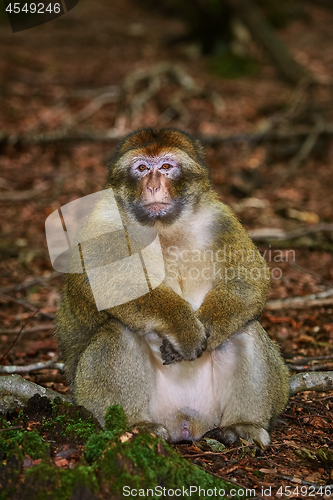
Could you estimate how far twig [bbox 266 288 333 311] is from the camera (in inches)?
293

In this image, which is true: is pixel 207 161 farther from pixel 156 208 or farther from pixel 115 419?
pixel 115 419

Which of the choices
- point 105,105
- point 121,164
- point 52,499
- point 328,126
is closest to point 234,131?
point 328,126

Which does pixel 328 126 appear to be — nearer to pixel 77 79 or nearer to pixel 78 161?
pixel 78 161

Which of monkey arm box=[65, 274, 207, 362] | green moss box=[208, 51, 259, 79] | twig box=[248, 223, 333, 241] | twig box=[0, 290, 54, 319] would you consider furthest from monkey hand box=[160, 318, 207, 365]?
green moss box=[208, 51, 259, 79]

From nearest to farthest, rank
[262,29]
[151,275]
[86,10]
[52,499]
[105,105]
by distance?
[52,499] → [151,275] → [105,105] → [262,29] → [86,10]

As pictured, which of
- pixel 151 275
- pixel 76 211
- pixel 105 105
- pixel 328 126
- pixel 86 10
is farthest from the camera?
pixel 86 10

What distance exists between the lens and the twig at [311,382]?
5.55 m

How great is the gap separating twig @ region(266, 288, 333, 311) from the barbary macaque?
2.53 metres

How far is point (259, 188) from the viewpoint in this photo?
1157 centimetres

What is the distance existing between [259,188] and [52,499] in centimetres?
896

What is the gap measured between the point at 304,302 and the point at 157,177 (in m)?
3.68

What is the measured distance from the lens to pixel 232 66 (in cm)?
1697

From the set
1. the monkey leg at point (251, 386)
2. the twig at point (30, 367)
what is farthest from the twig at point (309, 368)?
the twig at point (30, 367)

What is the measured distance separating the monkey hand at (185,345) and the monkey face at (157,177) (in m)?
0.92
